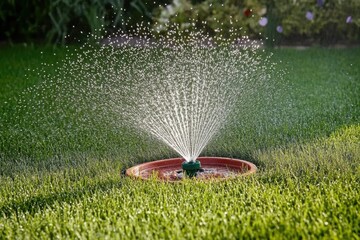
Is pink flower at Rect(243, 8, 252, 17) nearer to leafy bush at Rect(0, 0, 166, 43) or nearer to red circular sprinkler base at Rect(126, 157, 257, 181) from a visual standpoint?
leafy bush at Rect(0, 0, 166, 43)

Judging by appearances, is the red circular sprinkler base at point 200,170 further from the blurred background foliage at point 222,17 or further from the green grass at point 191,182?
the blurred background foliage at point 222,17

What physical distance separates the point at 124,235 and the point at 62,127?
8.19ft

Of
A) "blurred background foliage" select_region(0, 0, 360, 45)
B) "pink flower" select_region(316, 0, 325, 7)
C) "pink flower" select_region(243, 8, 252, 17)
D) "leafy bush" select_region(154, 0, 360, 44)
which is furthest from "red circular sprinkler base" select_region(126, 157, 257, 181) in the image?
"pink flower" select_region(316, 0, 325, 7)

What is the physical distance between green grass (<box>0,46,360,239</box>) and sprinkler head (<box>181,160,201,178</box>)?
0.22 meters

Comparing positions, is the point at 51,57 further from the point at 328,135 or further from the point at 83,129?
the point at 328,135

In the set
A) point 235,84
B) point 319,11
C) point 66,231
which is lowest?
point 66,231

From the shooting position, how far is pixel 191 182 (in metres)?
3.21

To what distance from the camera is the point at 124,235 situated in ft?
8.16

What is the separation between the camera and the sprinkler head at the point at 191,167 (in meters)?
3.42

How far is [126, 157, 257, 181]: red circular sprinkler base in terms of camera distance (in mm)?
3504

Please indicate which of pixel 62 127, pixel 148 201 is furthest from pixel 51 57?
pixel 148 201

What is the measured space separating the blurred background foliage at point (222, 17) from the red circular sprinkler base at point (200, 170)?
4.96m

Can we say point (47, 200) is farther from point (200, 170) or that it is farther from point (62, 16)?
point (62, 16)

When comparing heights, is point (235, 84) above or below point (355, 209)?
above
